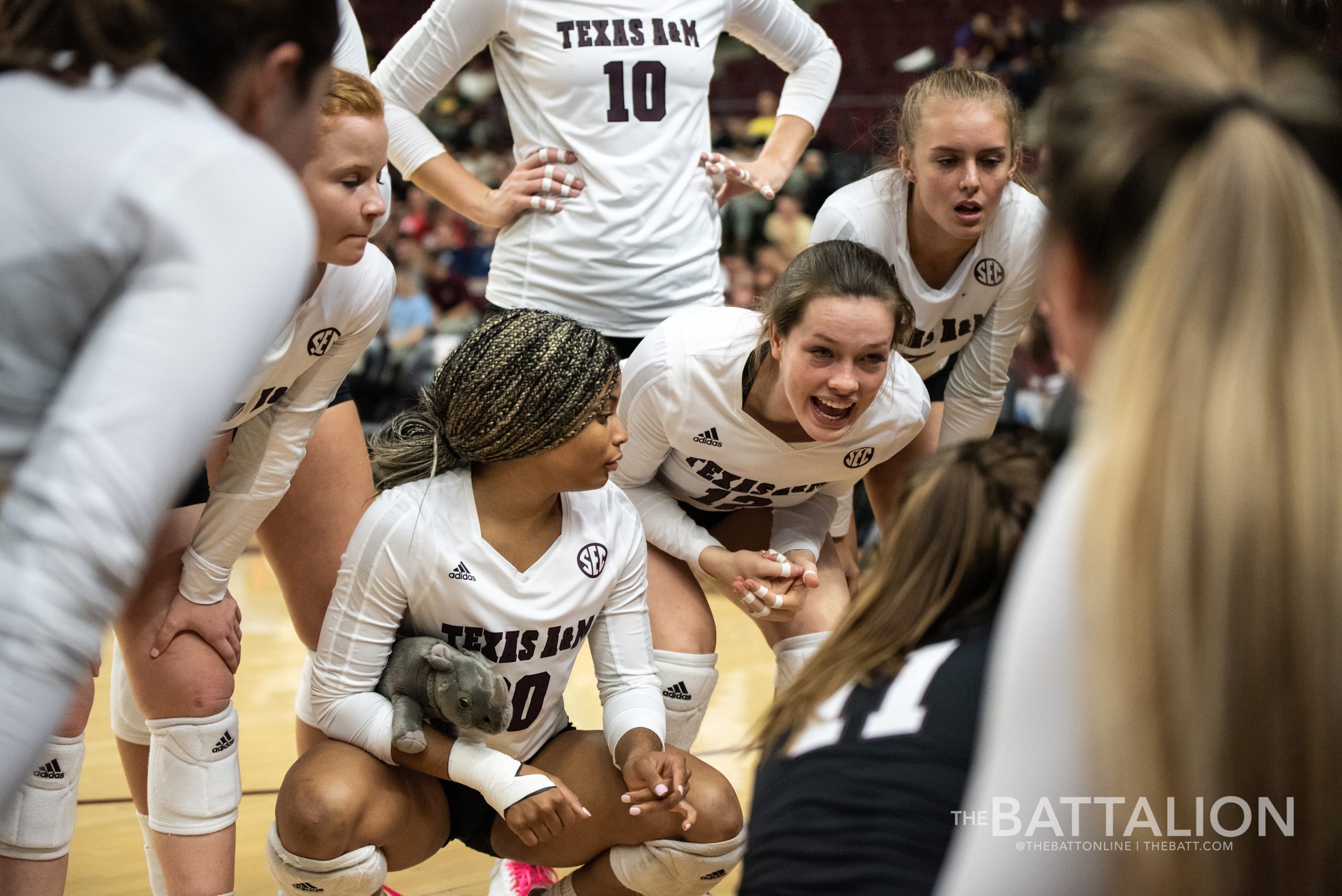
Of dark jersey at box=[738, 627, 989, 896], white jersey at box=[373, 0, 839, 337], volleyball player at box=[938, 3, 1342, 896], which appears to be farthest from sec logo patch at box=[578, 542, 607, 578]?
volleyball player at box=[938, 3, 1342, 896]

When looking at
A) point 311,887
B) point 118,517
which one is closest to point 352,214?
point 311,887

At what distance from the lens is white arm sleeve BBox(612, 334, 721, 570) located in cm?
255

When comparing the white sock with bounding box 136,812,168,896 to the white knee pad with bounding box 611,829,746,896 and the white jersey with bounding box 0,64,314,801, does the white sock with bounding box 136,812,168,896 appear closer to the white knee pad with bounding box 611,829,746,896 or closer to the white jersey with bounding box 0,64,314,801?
the white knee pad with bounding box 611,829,746,896

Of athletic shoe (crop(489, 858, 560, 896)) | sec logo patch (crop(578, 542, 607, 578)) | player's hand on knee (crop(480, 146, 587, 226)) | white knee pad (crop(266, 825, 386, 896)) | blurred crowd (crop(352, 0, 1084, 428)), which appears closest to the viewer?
white knee pad (crop(266, 825, 386, 896))

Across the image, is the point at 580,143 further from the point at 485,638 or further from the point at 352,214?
the point at 485,638

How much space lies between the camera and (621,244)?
2650 mm

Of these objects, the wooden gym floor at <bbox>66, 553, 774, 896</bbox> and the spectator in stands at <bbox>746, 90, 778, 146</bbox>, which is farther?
the spectator in stands at <bbox>746, 90, 778, 146</bbox>

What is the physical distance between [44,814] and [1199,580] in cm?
208

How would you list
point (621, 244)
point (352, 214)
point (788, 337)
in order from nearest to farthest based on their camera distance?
1. point (352, 214)
2. point (788, 337)
3. point (621, 244)

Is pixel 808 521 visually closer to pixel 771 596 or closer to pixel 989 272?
pixel 771 596

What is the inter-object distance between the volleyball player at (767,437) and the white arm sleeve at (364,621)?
2.03 feet

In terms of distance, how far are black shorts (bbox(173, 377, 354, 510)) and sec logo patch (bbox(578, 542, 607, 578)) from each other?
1.87ft

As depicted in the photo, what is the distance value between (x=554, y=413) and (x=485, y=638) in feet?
1.40

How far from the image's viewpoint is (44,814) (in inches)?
84.0
